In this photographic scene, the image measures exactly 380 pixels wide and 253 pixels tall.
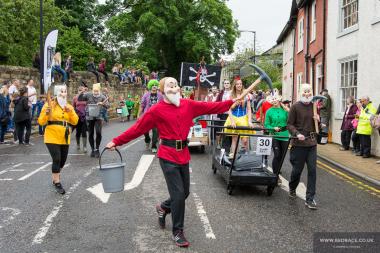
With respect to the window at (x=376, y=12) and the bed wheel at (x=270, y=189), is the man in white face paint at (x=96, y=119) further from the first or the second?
the window at (x=376, y=12)

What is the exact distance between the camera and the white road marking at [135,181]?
25.3 ft

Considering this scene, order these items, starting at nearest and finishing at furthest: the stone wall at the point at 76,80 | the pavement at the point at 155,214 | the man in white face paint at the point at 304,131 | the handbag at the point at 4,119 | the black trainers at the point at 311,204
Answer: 1. the pavement at the point at 155,214
2. the black trainers at the point at 311,204
3. the man in white face paint at the point at 304,131
4. the handbag at the point at 4,119
5. the stone wall at the point at 76,80

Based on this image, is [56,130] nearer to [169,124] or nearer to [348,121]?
[169,124]

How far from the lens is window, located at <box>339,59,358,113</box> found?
16.0 meters

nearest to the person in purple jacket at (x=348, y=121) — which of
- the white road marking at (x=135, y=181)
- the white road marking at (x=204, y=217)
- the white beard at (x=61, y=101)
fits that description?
the white road marking at (x=135, y=181)

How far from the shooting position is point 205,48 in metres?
46.0

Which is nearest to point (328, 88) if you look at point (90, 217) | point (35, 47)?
point (90, 217)

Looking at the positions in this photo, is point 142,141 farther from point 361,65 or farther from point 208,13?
point 208,13

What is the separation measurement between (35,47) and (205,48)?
17019 mm

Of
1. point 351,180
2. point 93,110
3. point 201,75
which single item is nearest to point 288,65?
point 201,75

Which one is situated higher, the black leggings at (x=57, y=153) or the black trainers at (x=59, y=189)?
the black leggings at (x=57, y=153)

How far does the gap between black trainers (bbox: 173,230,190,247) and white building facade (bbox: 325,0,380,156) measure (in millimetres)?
9716

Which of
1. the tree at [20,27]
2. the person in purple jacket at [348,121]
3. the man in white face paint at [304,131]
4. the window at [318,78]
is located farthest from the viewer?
the tree at [20,27]

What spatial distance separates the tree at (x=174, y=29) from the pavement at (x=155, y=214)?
36.1m
